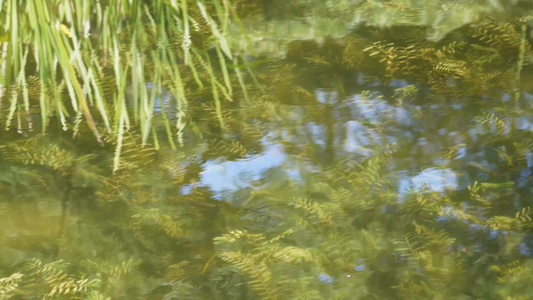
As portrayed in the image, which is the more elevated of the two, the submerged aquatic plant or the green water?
the submerged aquatic plant

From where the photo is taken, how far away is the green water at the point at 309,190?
Answer: 1.05 m

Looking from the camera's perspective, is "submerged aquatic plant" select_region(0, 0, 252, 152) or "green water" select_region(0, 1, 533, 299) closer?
"green water" select_region(0, 1, 533, 299)

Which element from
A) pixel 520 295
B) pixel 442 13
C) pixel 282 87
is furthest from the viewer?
pixel 442 13

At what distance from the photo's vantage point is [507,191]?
3.79 feet

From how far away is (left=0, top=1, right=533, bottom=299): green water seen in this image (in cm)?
105

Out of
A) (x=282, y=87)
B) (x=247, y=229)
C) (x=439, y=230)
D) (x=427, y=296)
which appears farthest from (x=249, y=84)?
(x=427, y=296)

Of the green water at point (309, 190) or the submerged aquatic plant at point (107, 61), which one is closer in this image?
the green water at point (309, 190)

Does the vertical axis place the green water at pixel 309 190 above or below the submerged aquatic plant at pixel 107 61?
below

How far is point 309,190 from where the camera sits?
1.21 metres

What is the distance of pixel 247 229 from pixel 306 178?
0.18 metres

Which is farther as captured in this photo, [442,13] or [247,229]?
[442,13]

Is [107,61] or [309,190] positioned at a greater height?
[107,61]

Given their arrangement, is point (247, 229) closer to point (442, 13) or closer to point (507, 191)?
point (507, 191)

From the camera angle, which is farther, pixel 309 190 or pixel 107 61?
pixel 107 61
